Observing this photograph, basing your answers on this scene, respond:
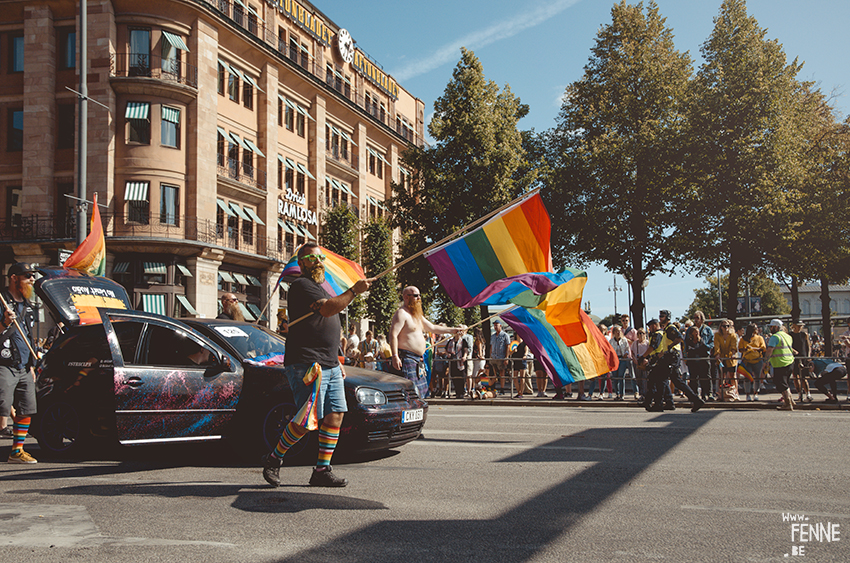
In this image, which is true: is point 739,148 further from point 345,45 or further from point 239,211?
point 345,45

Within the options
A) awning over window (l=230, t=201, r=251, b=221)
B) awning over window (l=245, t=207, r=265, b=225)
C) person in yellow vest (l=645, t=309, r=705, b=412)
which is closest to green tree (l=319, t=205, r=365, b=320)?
awning over window (l=245, t=207, r=265, b=225)

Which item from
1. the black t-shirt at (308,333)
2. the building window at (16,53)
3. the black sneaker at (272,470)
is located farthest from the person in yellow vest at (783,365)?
the building window at (16,53)

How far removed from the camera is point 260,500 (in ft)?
18.7

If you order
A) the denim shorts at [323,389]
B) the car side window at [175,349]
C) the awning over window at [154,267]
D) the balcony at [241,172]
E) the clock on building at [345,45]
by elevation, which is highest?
the clock on building at [345,45]

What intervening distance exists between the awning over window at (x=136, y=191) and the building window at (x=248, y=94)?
28.5ft

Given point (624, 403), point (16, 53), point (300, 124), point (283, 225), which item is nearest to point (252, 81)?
point (300, 124)

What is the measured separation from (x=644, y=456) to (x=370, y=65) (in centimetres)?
4998

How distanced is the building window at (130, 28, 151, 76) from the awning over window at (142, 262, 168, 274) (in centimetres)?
850

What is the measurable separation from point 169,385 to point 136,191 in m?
27.1

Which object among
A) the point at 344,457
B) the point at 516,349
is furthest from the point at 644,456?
the point at 516,349

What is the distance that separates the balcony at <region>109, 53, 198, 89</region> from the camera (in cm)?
3244

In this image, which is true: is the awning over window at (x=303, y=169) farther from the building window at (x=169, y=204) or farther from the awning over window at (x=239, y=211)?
the building window at (x=169, y=204)

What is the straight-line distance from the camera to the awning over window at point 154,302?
1251 inches

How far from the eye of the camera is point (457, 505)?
215 inches
